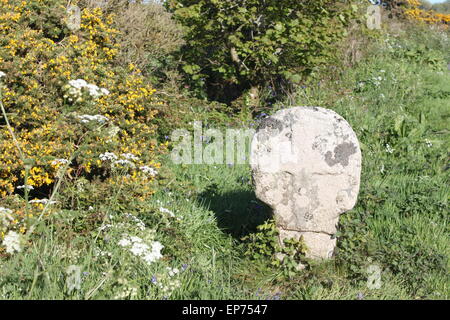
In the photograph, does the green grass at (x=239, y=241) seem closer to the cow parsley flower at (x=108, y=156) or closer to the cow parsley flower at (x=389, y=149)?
the cow parsley flower at (x=389, y=149)

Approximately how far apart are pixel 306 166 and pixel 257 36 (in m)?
4.14

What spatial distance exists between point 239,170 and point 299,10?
2.97 meters

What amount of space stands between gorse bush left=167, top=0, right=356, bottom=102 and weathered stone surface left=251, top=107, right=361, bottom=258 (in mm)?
3328

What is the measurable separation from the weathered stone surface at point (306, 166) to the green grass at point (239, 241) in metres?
0.36

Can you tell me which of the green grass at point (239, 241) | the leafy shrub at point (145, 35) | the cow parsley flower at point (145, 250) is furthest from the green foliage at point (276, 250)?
the leafy shrub at point (145, 35)

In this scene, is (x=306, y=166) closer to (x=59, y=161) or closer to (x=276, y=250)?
(x=276, y=250)

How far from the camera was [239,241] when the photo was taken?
450cm

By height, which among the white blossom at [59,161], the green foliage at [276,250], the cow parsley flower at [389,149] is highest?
the white blossom at [59,161]

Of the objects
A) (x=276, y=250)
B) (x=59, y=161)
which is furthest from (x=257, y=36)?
(x=276, y=250)

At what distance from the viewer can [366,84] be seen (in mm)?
8930

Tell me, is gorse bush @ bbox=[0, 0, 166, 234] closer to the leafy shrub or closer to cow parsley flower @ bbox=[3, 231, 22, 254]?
the leafy shrub

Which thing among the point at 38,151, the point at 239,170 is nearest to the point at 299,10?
the point at 239,170

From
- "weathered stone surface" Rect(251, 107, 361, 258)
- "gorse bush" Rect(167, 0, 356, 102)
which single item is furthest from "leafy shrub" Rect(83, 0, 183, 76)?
Result: "weathered stone surface" Rect(251, 107, 361, 258)

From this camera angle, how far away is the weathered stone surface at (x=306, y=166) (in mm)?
3848
